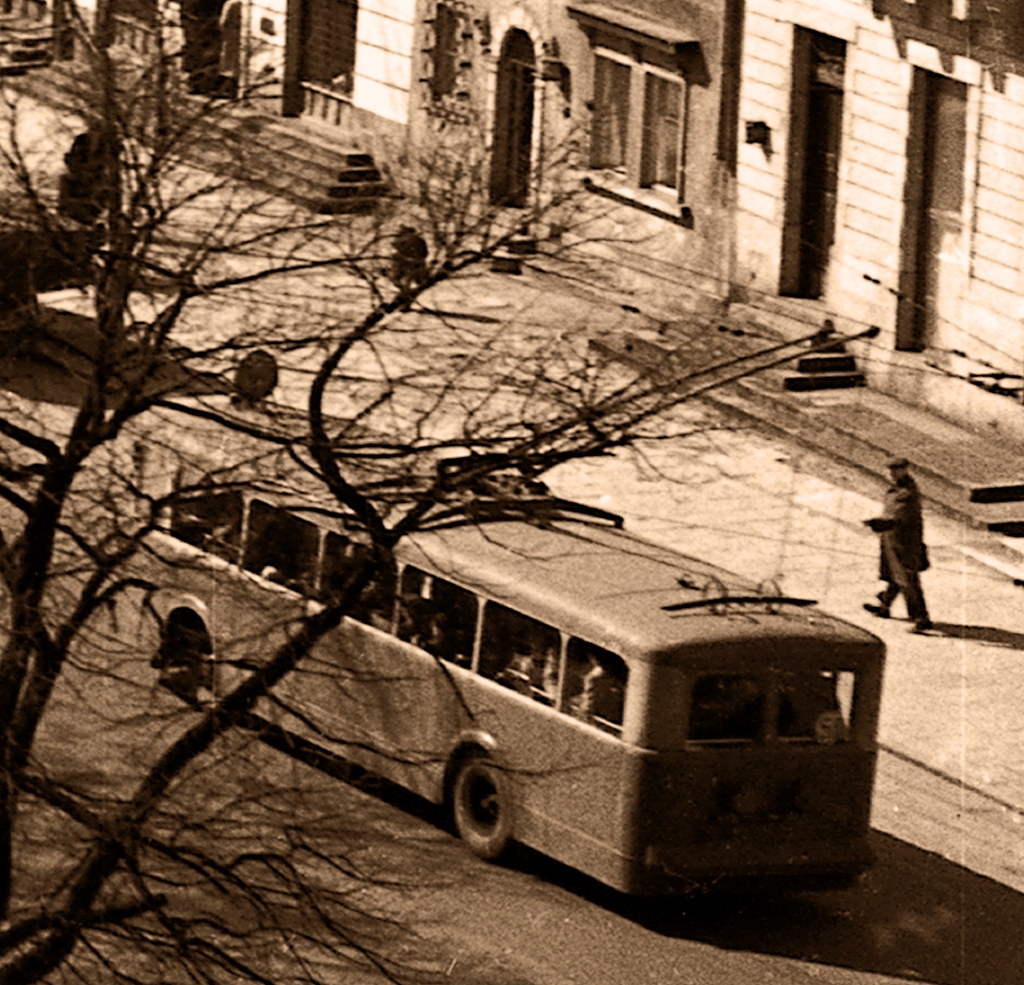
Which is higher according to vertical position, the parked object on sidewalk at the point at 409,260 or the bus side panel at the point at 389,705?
the parked object on sidewalk at the point at 409,260

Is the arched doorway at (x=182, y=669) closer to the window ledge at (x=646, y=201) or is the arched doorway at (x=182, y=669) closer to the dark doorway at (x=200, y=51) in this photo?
the dark doorway at (x=200, y=51)

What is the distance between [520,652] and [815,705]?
2066 mm

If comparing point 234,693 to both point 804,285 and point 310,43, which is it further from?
point 310,43

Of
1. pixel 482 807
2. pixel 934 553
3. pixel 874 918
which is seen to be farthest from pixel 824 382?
pixel 874 918

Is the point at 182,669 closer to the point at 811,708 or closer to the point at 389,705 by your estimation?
the point at 389,705

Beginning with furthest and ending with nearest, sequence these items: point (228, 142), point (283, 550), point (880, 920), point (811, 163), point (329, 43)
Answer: point (329, 43)
point (811, 163)
point (283, 550)
point (880, 920)
point (228, 142)

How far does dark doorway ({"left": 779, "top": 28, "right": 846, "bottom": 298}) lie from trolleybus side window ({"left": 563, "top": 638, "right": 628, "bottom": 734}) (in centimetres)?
1409

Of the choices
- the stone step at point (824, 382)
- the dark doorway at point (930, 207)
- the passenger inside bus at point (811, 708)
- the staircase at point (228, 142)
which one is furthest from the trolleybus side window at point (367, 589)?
the dark doorway at point (930, 207)

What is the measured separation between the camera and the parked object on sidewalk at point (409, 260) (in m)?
16.2

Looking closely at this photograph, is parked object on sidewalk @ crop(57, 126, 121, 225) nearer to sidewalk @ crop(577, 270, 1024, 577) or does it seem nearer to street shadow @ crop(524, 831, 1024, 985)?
street shadow @ crop(524, 831, 1024, 985)

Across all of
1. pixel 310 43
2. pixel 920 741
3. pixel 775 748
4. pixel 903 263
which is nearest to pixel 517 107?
pixel 310 43

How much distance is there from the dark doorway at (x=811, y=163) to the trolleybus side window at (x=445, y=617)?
13241 mm

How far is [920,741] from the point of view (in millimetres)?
24344

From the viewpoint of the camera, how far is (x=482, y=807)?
71.6ft
